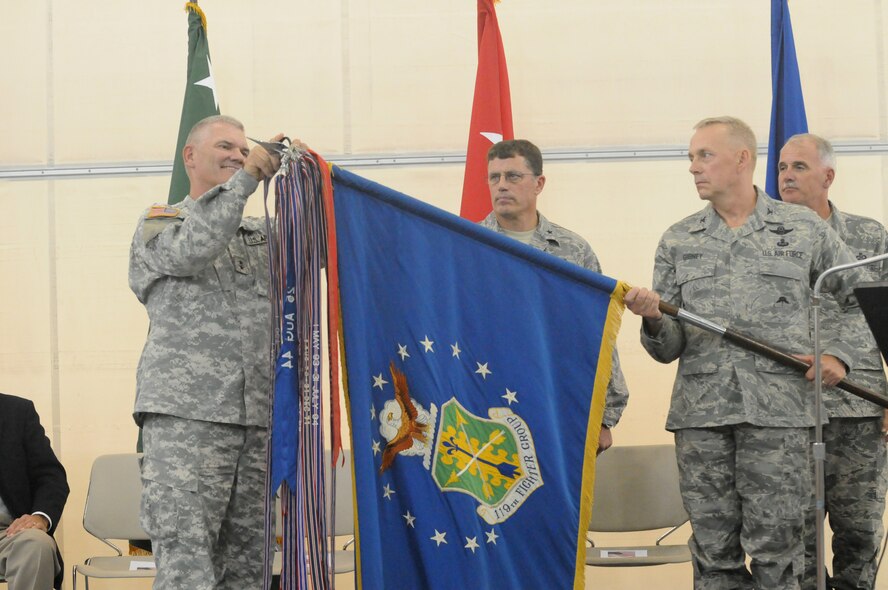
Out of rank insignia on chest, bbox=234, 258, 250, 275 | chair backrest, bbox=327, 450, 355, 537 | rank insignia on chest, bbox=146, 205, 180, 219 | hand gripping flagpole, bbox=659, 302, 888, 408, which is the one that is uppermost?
rank insignia on chest, bbox=146, 205, 180, 219

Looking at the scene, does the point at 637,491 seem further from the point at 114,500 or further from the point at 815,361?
the point at 114,500

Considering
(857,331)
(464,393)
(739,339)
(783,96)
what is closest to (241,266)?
(464,393)

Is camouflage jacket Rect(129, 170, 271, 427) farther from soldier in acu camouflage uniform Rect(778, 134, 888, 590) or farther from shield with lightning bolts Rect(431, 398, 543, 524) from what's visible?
soldier in acu camouflage uniform Rect(778, 134, 888, 590)

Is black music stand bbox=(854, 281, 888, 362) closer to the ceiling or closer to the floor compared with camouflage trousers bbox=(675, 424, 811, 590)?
closer to the ceiling

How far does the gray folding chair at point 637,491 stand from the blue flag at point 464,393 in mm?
1351

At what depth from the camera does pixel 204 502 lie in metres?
2.96

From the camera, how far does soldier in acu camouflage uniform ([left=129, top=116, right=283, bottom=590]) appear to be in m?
2.91

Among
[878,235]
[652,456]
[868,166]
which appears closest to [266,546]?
[652,456]

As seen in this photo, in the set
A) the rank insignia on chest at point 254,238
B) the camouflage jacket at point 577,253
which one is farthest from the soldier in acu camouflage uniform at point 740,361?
the rank insignia on chest at point 254,238

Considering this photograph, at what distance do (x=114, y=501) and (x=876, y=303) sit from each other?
3202mm

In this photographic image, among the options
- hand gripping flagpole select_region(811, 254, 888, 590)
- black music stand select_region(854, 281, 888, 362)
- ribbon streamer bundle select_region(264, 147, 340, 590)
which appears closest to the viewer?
black music stand select_region(854, 281, 888, 362)

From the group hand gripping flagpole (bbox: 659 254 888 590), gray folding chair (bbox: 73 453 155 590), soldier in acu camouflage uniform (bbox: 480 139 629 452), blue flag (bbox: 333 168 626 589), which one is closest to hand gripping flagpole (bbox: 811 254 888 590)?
hand gripping flagpole (bbox: 659 254 888 590)

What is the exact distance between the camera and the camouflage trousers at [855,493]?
391cm

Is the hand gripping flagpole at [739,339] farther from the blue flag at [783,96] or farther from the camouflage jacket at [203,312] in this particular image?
the blue flag at [783,96]
